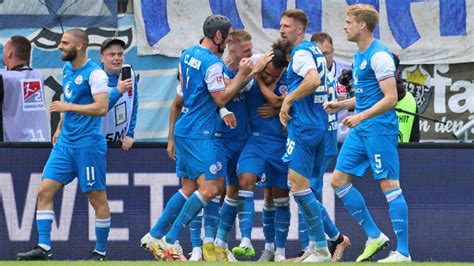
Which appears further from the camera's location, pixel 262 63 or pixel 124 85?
pixel 124 85

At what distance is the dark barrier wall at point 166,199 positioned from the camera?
13414 mm

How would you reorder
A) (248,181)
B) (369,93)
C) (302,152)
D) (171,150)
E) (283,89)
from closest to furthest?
(302,152)
(369,93)
(248,181)
(283,89)
(171,150)

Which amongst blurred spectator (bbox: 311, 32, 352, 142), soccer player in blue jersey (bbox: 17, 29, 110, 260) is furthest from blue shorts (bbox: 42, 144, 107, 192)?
blurred spectator (bbox: 311, 32, 352, 142)

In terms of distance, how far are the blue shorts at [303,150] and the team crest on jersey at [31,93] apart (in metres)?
3.06

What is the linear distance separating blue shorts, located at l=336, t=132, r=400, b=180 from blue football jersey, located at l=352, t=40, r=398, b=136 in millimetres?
71

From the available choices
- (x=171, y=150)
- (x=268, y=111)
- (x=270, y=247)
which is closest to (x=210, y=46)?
(x=268, y=111)

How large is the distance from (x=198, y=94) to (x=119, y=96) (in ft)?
4.12

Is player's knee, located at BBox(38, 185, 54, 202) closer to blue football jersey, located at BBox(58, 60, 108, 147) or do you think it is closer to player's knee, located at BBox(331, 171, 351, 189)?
blue football jersey, located at BBox(58, 60, 108, 147)

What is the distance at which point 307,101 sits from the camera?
1222cm

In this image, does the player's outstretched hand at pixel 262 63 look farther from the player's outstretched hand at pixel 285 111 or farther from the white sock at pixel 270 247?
the white sock at pixel 270 247

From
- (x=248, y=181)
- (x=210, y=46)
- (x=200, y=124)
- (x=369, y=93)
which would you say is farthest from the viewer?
(x=248, y=181)

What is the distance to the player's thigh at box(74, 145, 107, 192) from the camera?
497 inches

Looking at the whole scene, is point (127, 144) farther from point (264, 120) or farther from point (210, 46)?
point (210, 46)

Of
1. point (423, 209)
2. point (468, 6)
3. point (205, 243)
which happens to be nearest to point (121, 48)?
point (205, 243)
